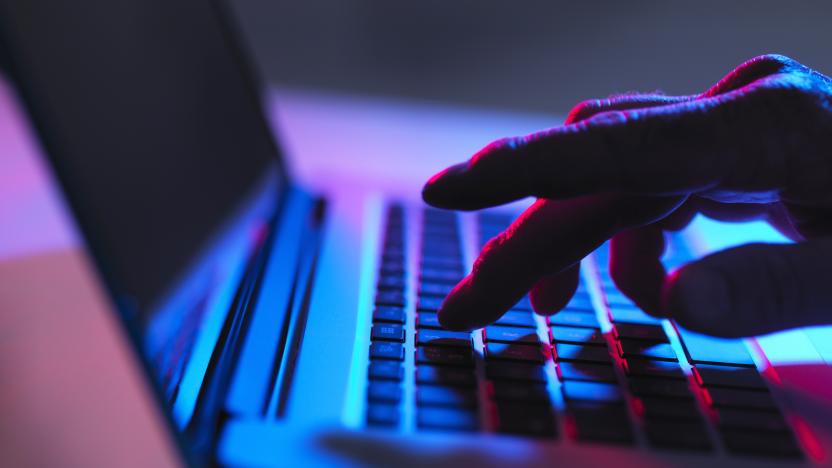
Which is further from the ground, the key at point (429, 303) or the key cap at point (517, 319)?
the key at point (429, 303)

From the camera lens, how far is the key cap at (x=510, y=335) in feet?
1.48

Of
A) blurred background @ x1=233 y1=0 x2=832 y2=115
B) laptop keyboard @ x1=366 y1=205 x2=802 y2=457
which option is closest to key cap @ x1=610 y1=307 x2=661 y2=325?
laptop keyboard @ x1=366 y1=205 x2=802 y2=457

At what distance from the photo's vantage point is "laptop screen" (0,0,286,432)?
0.34 metres

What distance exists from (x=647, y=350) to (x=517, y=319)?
0.09m

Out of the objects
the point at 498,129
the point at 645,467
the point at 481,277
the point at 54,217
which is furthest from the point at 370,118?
the point at 645,467

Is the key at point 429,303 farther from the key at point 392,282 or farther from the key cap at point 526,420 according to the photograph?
the key cap at point 526,420

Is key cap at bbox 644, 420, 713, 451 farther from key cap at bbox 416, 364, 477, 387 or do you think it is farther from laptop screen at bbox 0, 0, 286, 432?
laptop screen at bbox 0, 0, 286, 432

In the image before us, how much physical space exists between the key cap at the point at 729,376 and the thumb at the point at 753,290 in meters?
0.06

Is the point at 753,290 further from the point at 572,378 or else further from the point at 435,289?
the point at 435,289

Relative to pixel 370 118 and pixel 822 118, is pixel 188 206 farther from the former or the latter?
pixel 370 118

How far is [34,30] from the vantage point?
340mm

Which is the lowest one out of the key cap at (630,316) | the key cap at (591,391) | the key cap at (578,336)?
the key cap at (591,391)

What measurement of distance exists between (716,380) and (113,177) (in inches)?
14.9

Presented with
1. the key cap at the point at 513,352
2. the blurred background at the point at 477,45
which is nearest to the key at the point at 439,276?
the key cap at the point at 513,352
